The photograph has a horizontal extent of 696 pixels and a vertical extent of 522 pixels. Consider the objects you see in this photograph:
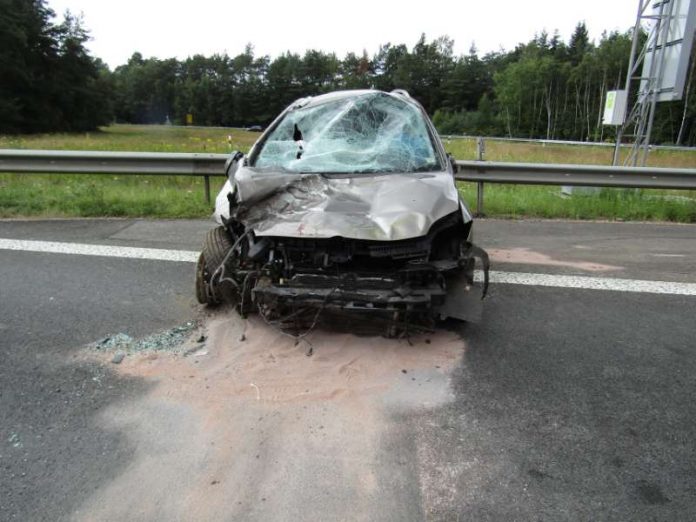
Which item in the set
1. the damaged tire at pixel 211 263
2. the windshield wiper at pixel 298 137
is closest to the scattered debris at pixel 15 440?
the damaged tire at pixel 211 263

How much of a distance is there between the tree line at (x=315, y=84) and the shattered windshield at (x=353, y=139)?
5453cm

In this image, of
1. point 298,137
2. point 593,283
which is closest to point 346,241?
point 298,137

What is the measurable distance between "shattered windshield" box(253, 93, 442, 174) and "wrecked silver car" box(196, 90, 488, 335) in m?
0.02

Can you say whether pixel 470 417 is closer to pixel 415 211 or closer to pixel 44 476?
pixel 415 211

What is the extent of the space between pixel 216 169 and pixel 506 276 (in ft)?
15.0

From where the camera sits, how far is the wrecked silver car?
10.8 feet

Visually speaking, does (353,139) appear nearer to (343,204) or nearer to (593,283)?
(343,204)

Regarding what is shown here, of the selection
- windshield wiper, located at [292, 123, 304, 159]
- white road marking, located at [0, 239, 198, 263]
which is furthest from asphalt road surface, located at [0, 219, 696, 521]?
windshield wiper, located at [292, 123, 304, 159]

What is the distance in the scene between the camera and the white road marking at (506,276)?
4.86 meters

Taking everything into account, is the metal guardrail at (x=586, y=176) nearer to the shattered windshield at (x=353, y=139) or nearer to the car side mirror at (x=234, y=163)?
the shattered windshield at (x=353, y=139)

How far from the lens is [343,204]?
138 inches

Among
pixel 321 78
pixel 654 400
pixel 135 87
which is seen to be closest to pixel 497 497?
pixel 654 400

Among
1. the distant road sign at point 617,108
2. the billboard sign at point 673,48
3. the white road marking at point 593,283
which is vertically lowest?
the white road marking at point 593,283

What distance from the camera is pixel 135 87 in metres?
104
